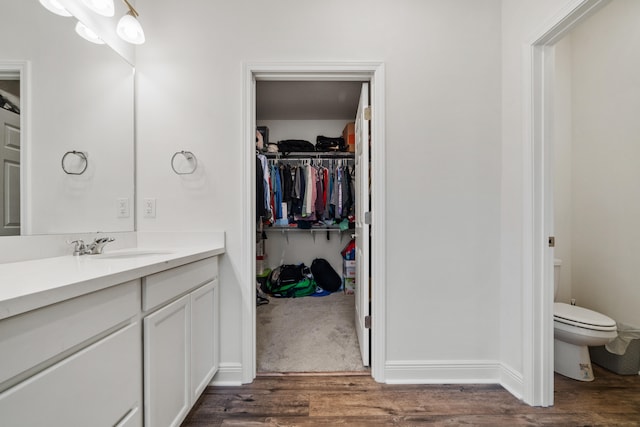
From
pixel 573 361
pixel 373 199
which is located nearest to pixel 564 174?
pixel 573 361

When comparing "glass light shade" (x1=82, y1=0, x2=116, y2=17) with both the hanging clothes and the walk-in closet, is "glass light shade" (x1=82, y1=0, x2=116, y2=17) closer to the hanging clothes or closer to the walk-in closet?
the walk-in closet

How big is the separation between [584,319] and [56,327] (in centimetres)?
240

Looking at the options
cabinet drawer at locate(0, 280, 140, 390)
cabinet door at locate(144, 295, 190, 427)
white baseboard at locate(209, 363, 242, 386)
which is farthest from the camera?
white baseboard at locate(209, 363, 242, 386)

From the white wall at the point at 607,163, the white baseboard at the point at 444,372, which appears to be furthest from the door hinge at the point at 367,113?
the white wall at the point at 607,163

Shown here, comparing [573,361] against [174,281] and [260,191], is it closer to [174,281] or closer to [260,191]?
[174,281]

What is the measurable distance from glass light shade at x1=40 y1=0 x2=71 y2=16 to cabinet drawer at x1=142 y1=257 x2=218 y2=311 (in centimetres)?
132

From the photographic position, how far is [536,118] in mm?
1276

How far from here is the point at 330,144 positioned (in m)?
3.20

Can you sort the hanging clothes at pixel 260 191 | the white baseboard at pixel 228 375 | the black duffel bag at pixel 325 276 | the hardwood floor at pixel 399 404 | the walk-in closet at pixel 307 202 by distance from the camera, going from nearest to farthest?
the hardwood floor at pixel 399 404, the white baseboard at pixel 228 375, the walk-in closet at pixel 307 202, the hanging clothes at pixel 260 191, the black duffel bag at pixel 325 276

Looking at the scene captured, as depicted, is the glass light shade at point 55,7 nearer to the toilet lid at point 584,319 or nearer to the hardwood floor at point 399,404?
the hardwood floor at point 399,404

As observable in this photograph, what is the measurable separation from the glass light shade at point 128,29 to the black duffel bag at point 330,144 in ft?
7.03

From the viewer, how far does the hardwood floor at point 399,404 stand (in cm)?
120

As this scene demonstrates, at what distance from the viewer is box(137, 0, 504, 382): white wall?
1.48 metres

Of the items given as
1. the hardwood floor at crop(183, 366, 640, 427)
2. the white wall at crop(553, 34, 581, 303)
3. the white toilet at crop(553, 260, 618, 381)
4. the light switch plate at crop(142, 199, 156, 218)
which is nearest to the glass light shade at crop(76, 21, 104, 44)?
the light switch plate at crop(142, 199, 156, 218)
